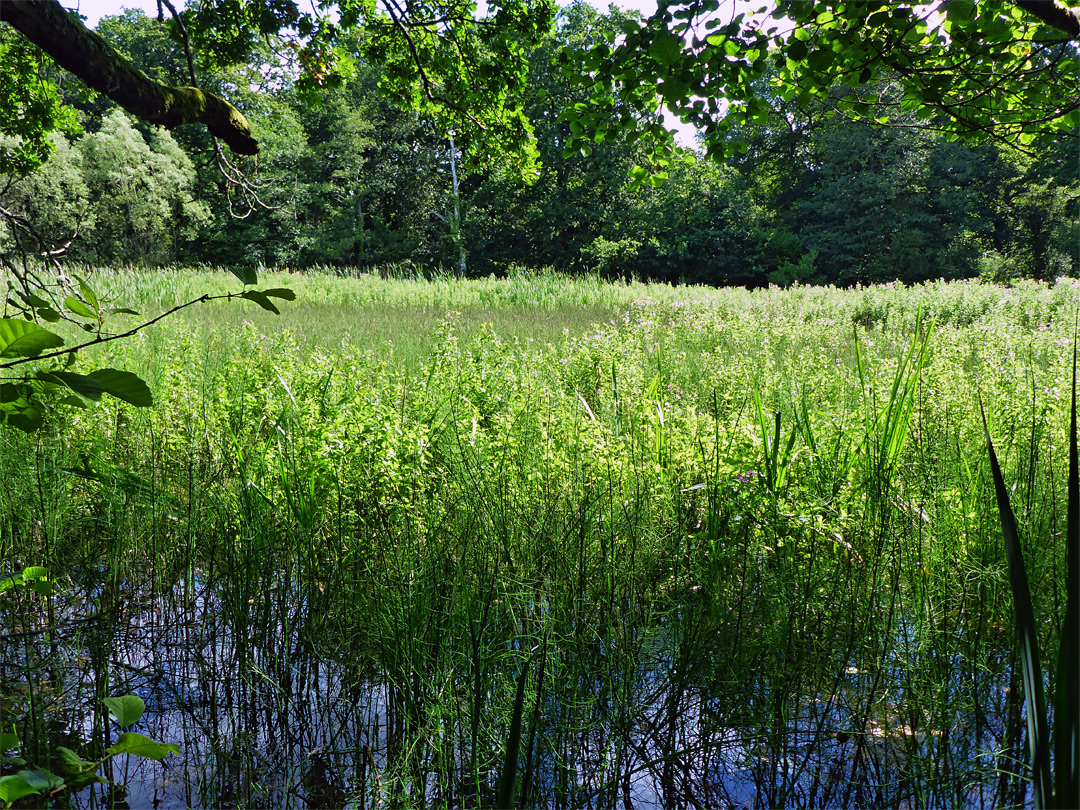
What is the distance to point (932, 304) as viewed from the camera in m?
12.3

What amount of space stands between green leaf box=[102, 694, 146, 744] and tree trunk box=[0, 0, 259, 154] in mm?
2067

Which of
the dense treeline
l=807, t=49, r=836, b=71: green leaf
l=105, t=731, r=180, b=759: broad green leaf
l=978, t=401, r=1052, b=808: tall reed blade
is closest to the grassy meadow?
l=978, t=401, r=1052, b=808: tall reed blade

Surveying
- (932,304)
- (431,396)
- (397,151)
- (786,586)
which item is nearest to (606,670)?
(786,586)

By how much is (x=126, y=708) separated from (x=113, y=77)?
2634 mm

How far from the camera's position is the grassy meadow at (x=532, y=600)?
6.29 feet

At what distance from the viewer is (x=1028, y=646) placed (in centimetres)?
59

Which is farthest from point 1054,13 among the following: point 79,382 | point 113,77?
point 113,77

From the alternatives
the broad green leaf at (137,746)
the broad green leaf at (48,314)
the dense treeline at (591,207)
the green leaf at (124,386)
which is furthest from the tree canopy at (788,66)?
the dense treeline at (591,207)

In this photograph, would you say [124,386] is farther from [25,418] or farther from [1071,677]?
[1071,677]

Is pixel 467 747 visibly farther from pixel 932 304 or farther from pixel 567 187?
pixel 567 187

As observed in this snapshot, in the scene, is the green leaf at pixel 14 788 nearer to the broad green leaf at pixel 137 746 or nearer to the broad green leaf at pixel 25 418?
the broad green leaf at pixel 137 746

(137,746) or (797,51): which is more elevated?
(797,51)

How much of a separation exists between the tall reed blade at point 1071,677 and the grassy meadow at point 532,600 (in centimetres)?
47

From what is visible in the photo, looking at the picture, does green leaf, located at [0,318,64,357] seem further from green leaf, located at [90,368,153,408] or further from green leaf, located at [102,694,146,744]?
green leaf, located at [102,694,146,744]
